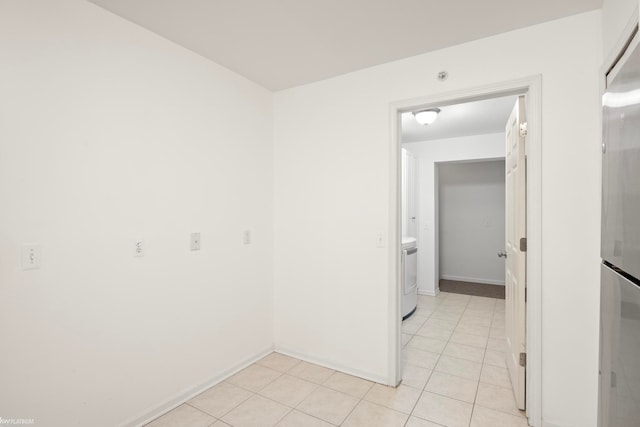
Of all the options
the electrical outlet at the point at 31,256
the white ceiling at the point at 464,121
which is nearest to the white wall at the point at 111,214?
the electrical outlet at the point at 31,256

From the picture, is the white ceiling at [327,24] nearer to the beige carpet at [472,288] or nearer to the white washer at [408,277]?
the white washer at [408,277]

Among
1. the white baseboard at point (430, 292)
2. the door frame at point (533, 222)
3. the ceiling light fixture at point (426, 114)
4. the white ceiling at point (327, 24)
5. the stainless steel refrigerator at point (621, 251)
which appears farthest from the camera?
the white baseboard at point (430, 292)

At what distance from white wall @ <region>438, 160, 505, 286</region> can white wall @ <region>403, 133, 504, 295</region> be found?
84cm

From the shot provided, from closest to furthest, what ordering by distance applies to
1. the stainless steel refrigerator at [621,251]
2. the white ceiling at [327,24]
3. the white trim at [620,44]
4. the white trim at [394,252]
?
the stainless steel refrigerator at [621,251] → the white trim at [620,44] → the white ceiling at [327,24] → the white trim at [394,252]

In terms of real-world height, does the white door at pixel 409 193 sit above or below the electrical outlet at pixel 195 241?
above

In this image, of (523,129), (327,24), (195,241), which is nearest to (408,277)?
(523,129)

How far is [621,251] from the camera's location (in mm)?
1136

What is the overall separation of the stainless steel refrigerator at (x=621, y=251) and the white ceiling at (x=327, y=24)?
0.73 meters

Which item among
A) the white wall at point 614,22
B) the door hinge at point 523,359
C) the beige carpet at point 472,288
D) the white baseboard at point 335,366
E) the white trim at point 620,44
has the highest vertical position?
the white wall at point 614,22

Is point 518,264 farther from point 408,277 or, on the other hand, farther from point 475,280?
point 475,280

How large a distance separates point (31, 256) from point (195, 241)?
0.91 meters

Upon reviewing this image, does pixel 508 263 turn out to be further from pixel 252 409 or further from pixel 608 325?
pixel 252 409

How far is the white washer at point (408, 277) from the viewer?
3.87 meters

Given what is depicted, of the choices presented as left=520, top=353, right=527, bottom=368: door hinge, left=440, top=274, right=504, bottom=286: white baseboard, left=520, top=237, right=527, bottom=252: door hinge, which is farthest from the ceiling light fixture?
left=440, top=274, right=504, bottom=286: white baseboard
